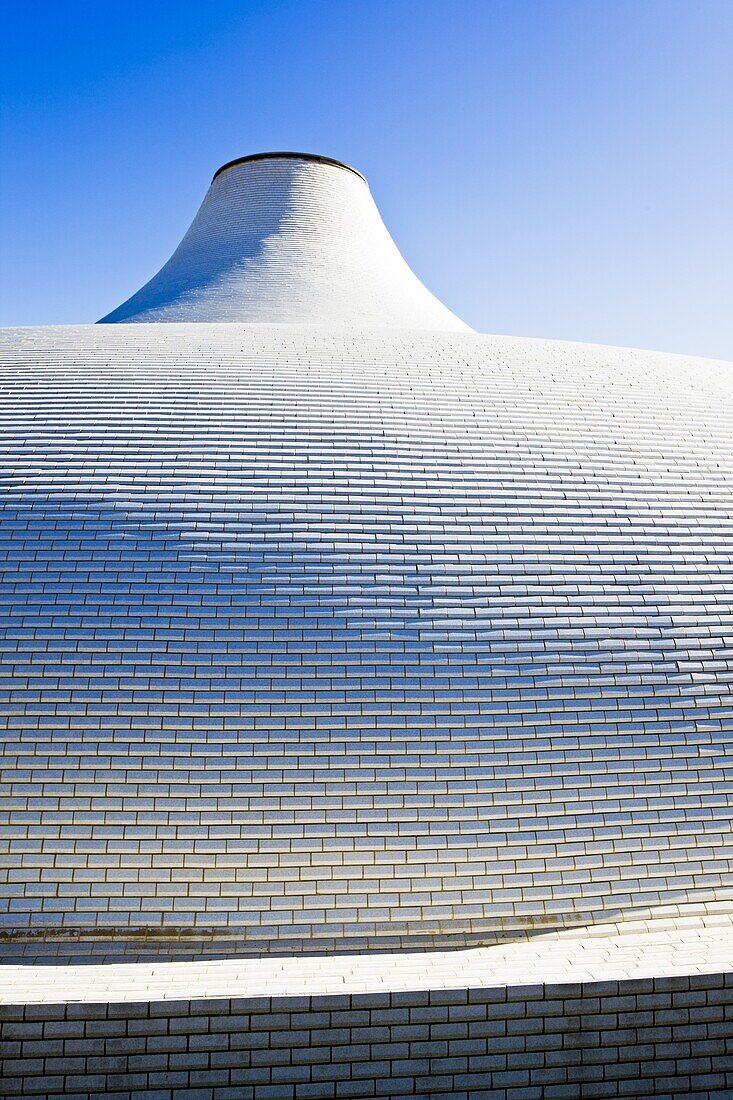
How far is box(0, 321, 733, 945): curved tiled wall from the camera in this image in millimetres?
4895

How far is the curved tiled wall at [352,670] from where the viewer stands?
4.89m

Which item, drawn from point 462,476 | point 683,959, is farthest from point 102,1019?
point 462,476

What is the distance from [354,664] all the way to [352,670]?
4cm

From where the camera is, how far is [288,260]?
1281 centimetres

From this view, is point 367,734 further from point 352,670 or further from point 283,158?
point 283,158

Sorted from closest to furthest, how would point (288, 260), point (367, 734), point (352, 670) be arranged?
1. point (367, 734)
2. point (352, 670)
3. point (288, 260)

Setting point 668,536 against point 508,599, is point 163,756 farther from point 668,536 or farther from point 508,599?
point 668,536

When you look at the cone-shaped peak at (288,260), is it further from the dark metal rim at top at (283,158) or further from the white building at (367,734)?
the white building at (367,734)

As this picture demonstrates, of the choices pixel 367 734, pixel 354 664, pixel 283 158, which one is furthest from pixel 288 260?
pixel 367 734

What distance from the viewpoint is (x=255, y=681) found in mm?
5203

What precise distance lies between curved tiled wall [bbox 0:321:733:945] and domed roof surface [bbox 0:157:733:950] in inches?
0.8

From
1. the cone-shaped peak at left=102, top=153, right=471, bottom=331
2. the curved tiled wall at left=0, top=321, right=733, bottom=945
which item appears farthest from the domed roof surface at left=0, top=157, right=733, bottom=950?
the cone-shaped peak at left=102, top=153, right=471, bottom=331

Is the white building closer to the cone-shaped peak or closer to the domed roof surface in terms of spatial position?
the domed roof surface

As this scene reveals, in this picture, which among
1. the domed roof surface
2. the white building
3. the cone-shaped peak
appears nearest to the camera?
the white building
